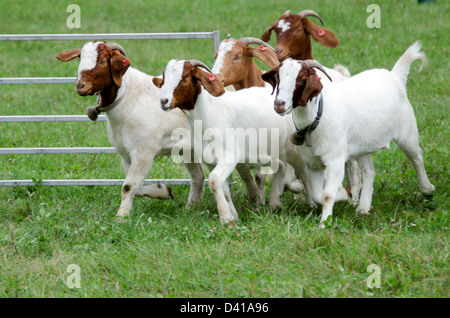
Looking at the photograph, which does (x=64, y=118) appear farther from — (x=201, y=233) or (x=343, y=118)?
(x=343, y=118)

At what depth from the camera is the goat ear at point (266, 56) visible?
722 cm

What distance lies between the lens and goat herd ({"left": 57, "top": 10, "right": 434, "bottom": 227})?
6180mm

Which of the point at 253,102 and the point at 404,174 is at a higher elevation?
the point at 253,102

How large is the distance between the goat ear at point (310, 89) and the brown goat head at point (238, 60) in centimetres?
133

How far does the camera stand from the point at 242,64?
725 cm

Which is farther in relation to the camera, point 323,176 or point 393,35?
point 393,35

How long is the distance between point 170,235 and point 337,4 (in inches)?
446

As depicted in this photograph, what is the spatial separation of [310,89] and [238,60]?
59.0 inches

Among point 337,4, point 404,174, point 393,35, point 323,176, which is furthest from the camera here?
point 337,4

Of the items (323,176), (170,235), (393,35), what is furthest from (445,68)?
(170,235)

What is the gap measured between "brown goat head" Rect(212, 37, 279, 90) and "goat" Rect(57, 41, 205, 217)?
2.04 ft

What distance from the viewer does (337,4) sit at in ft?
53.7

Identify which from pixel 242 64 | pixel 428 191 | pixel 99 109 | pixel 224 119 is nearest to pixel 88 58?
pixel 99 109
